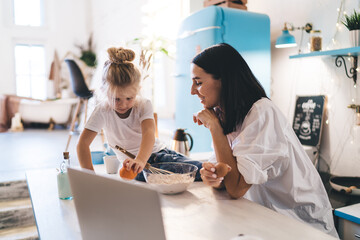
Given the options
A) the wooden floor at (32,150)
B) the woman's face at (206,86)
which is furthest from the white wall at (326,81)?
the wooden floor at (32,150)

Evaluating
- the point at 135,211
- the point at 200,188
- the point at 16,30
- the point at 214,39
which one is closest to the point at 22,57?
the point at 16,30

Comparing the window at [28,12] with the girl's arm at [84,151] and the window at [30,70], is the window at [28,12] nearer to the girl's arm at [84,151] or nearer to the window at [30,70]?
the window at [30,70]

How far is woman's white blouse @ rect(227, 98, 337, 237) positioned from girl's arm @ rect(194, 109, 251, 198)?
0.11ft

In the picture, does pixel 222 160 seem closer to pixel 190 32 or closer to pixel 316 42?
pixel 316 42

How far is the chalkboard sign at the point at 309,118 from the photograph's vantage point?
2471 mm

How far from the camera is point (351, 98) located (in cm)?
223

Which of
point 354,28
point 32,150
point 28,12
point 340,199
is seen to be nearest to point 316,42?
point 354,28

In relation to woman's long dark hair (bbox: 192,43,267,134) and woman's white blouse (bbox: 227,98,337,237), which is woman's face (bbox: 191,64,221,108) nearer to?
woman's long dark hair (bbox: 192,43,267,134)

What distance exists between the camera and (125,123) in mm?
1619

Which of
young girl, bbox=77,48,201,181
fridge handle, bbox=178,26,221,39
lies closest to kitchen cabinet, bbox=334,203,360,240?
young girl, bbox=77,48,201,181

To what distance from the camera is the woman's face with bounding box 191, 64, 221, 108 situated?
3.85ft

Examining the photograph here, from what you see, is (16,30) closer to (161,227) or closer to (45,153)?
(45,153)

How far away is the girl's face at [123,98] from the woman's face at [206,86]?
0.38 m

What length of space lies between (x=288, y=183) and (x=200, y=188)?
31 cm
